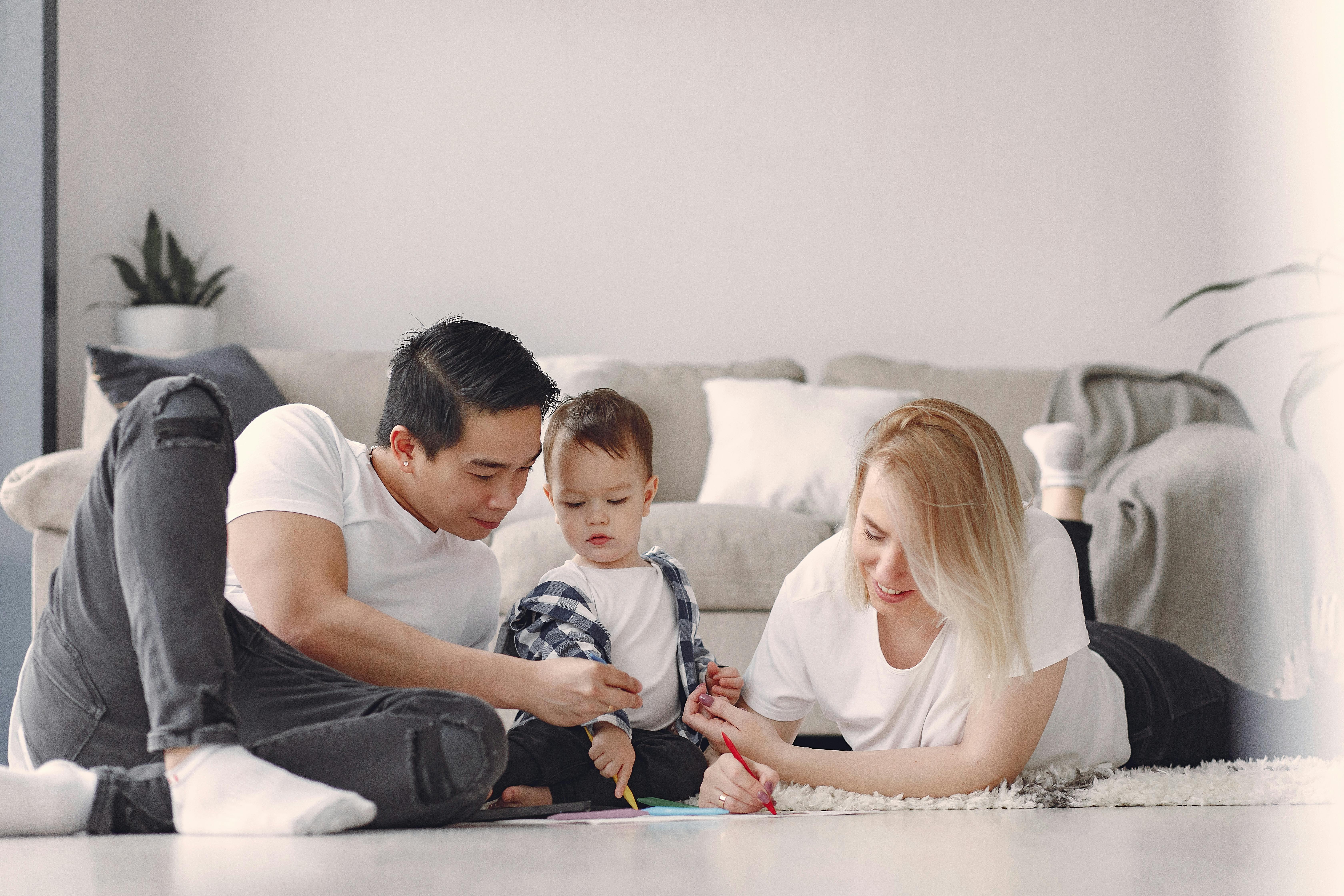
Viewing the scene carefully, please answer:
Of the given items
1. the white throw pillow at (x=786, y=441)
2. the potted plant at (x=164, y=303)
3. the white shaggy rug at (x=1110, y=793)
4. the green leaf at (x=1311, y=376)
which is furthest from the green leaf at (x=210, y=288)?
the green leaf at (x=1311, y=376)

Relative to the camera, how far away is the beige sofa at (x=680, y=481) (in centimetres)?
201

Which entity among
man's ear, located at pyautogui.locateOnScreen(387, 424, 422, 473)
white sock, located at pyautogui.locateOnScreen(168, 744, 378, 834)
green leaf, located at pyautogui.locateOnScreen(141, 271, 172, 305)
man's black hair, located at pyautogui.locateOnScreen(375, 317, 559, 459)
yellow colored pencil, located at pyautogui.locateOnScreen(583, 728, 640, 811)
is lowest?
yellow colored pencil, located at pyautogui.locateOnScreen(583, 728, 640, 811)

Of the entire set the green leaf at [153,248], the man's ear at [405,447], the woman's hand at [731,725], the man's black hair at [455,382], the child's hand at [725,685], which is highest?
the green leaf at [153,248]

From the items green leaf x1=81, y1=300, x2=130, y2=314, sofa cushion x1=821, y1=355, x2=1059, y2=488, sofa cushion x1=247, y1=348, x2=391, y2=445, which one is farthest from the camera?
green leaf x1=81, y1=300, x2=130, y2=314

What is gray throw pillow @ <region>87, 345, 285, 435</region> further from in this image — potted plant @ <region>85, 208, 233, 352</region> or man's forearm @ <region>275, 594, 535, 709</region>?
man's forearm @ <region>275, 594, 535, 709</region>

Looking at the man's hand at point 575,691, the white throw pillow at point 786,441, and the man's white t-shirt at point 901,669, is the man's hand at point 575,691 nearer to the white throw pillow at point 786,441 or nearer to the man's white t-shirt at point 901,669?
the man's white t-shirt at point 901,669

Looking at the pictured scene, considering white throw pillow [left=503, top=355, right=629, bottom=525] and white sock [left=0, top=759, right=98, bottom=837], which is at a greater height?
white throw pillow [left=503, top=355, right=629, bottom=525]

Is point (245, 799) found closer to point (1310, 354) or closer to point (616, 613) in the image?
point (616, 613)

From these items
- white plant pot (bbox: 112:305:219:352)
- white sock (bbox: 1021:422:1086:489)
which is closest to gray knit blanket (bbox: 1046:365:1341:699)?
white sock (bbox: 1021:422:1086:489)

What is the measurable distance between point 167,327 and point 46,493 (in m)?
1.08

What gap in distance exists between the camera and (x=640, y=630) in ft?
4.68

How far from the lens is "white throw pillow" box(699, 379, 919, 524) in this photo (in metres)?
2.47

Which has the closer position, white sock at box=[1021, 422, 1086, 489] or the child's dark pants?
the child's dark pants

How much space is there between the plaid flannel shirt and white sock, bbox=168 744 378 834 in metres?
0.37
